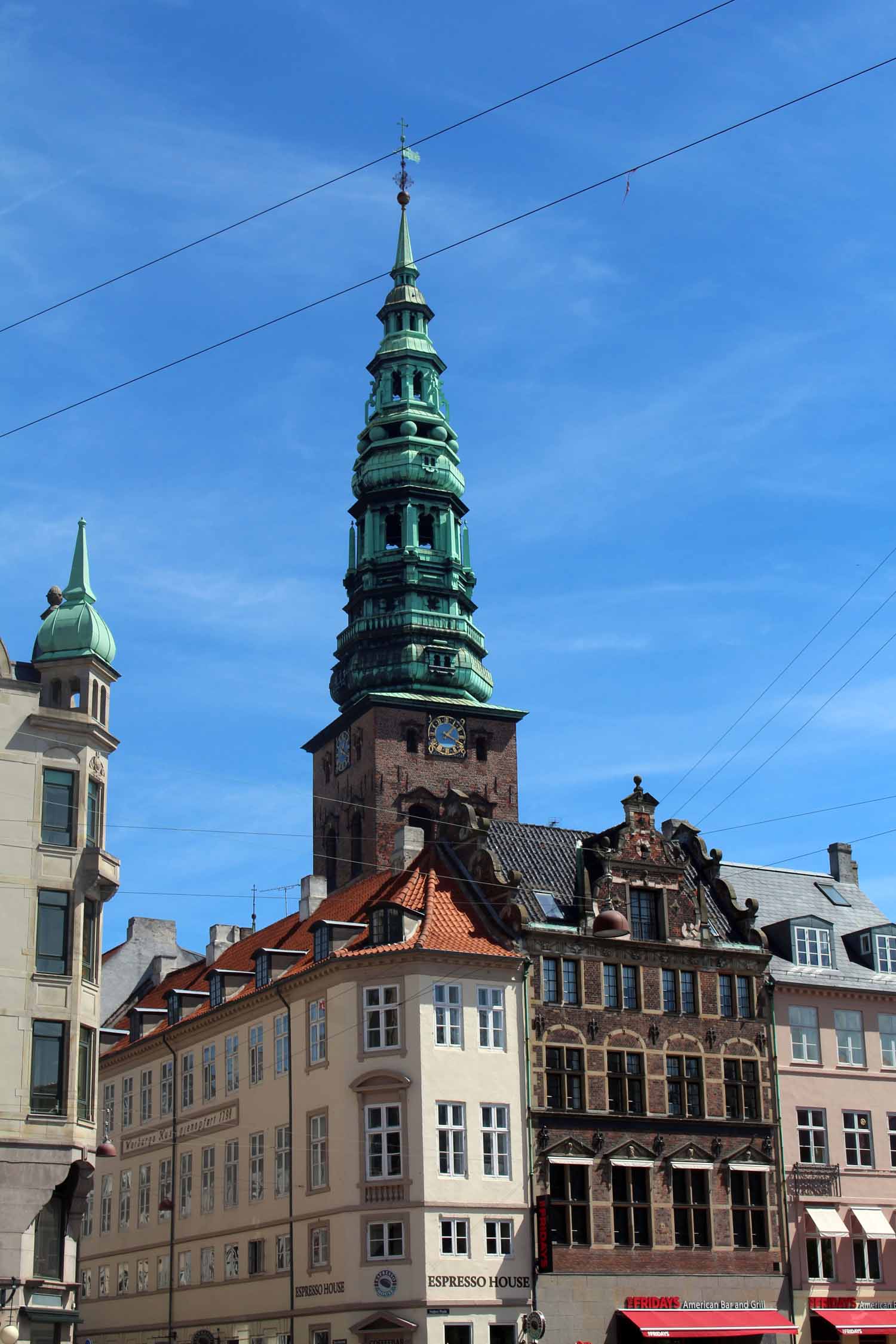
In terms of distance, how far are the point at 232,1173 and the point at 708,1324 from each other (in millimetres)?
15937

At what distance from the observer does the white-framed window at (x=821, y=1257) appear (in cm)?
5941

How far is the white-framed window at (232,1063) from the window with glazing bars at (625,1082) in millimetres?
12630

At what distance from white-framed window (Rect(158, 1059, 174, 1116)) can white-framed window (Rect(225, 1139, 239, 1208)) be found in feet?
18.5

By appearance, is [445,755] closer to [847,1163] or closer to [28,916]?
[847,1163]

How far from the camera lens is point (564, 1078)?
56500 millimetres

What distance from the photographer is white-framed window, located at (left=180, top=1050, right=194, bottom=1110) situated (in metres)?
65.3

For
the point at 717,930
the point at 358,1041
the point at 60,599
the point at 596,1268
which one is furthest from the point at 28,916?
the point at 717,930

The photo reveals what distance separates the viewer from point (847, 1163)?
6131 cm

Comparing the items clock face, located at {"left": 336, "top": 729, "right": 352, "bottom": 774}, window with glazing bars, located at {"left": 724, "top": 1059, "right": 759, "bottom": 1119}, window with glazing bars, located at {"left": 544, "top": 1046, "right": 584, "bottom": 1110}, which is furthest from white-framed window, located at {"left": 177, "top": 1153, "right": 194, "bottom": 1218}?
clock face, located at {"left": 336, "top": 729, "right": 352, "bottom": 774}

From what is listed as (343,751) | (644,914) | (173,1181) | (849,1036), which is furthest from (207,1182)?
(343,751)

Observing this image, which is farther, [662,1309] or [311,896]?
[311,896]

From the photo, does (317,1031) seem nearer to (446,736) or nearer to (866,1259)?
(866,1259)

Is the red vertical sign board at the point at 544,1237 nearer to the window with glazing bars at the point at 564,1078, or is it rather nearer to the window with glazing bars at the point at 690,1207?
the window with glazing bars at the point at 564,1078

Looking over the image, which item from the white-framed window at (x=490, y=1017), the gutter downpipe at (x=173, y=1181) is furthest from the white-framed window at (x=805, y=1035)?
the gutter downpipe at (x=173, y=1181)
